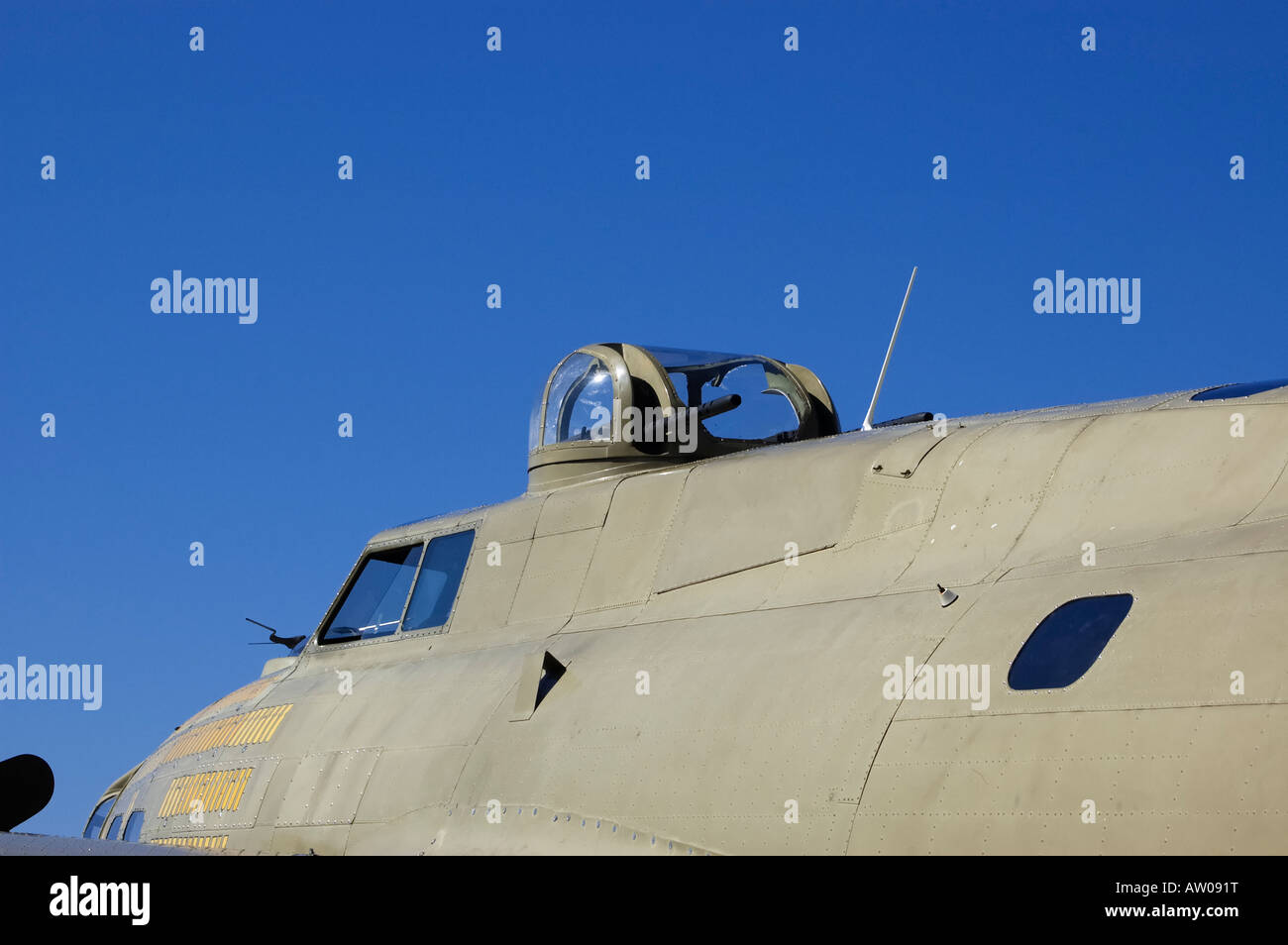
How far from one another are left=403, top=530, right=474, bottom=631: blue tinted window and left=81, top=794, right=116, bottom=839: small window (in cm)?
554

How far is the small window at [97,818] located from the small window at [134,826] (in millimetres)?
1196

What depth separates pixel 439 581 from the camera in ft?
41.1

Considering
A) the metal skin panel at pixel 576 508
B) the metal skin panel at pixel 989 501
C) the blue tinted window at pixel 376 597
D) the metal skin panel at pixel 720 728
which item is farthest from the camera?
the blue tinted window at pixel 376 597

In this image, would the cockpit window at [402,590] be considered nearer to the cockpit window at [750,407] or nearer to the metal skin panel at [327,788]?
the metal skin panel at [327,788]

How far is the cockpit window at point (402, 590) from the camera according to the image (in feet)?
40.5

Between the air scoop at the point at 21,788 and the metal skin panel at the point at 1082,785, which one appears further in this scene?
the air scoop at the point at 21,788

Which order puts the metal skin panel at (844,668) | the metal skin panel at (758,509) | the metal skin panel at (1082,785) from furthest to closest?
the metal skin panel at (758,509) → the metal skin panel at (844,668) → the metal skin panel at (1082,785)

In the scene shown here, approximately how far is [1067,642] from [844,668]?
144cm

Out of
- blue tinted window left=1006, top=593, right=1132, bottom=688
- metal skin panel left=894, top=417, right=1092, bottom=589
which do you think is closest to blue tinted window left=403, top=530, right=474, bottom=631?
metal skin panel left=894, top=417, right=1092, bottom=589

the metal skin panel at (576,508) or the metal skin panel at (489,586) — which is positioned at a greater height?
the metal skin panel at (576,508)

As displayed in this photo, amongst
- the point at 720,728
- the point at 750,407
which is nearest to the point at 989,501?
the point at 720,728

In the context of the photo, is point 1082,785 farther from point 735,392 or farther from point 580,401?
point 580,401

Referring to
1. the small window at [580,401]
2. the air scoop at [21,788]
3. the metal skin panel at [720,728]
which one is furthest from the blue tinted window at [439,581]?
the air scoop at [21,788]

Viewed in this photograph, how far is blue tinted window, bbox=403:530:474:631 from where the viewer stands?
40.2 ft
